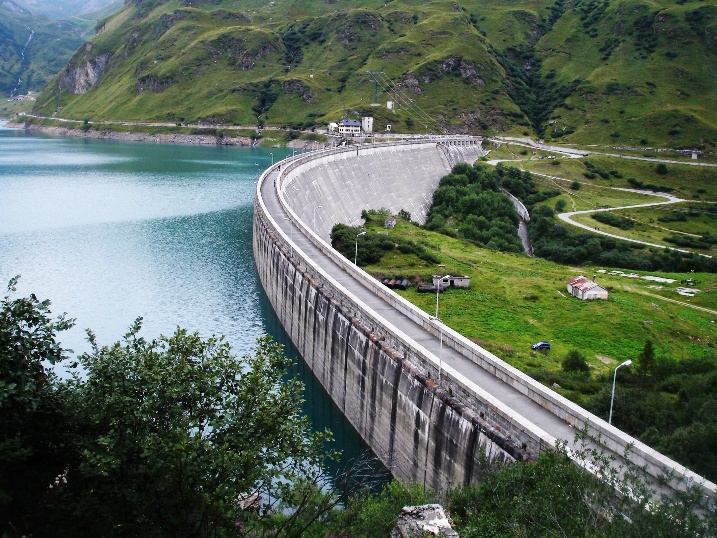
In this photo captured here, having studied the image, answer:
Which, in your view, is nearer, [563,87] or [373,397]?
[373,397]

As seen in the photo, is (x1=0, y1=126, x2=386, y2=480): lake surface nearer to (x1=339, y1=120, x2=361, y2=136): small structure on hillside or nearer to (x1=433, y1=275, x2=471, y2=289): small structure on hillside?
(x1=433, y1=275, x2=471, y2=289): small structure on hillside

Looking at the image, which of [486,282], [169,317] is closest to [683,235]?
[486,282]

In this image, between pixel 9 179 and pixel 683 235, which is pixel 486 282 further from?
pixel 9 179

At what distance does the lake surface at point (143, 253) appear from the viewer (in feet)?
167

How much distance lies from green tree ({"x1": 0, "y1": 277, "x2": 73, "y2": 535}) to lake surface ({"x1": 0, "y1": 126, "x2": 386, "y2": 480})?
17409mm

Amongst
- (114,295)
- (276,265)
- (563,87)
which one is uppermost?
(563,87)

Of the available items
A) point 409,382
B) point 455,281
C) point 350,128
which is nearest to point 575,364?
point 409,382

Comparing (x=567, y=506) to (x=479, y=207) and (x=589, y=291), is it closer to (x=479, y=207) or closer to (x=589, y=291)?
(x=589, y=291)

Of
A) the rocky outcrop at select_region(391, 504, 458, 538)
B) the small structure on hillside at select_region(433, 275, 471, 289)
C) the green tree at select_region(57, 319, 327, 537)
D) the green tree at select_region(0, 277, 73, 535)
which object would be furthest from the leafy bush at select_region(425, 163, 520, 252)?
the green tree at select_region(0, 277, 73, 535)

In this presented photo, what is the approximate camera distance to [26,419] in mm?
17703

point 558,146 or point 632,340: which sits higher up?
point 558,146

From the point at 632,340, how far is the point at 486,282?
15668 mm

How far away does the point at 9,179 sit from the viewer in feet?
409

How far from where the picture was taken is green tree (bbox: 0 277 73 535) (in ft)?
54.2
